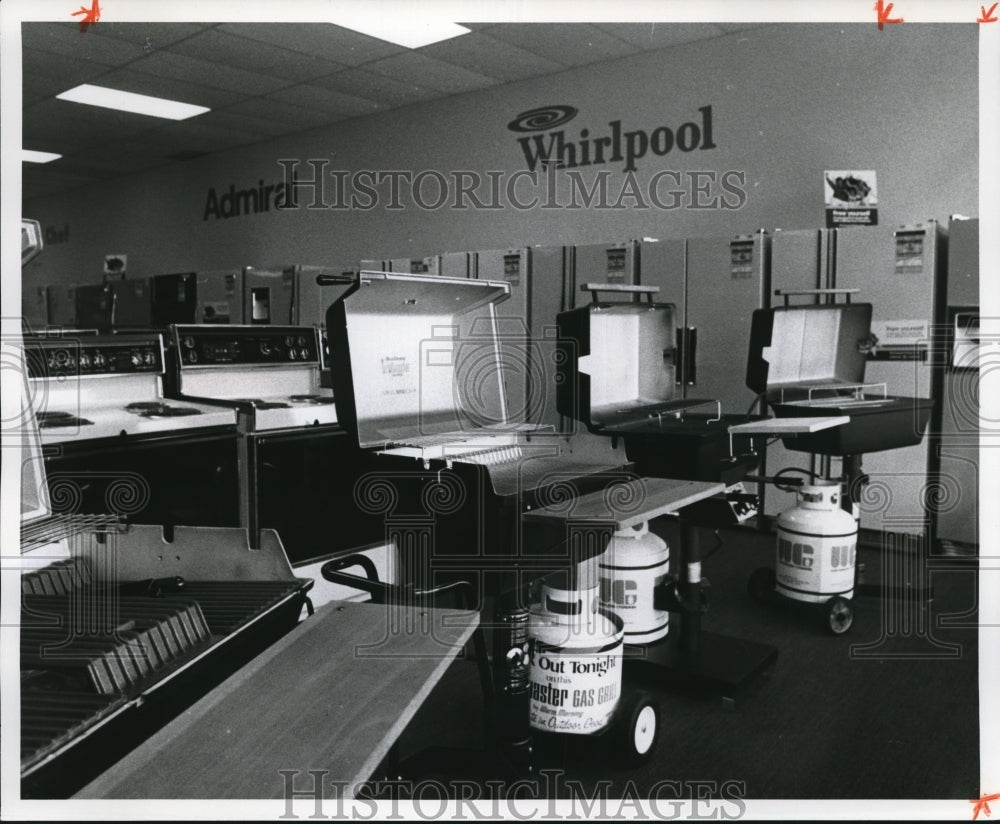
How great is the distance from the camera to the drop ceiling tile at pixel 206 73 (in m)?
5.80

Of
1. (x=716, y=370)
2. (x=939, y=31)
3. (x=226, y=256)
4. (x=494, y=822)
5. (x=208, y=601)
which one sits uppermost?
(x=939, y=31)

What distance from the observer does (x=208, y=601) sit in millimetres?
1441

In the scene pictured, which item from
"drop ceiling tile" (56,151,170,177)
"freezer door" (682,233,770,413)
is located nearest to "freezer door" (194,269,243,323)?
"drop ceiling tile" (56,151,170,177)

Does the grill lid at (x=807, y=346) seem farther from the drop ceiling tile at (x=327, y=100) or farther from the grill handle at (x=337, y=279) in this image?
the drop ceiling tile at (x=327, y=100)

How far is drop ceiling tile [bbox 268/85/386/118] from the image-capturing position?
637 cm

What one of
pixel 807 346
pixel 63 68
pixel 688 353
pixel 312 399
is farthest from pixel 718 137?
pixel 63 68

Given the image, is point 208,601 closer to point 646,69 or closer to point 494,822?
point 494,822

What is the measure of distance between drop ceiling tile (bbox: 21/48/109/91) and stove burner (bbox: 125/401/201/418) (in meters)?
3.71

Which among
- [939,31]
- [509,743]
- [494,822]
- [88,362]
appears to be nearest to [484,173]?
[939,31]

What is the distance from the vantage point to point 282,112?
696 centimetres

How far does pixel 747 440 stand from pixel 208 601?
188 cm

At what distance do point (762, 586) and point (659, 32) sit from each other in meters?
3.50

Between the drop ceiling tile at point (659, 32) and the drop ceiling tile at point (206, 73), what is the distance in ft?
8.23

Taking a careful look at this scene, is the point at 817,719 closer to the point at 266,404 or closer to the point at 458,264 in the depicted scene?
the point at 266,404
